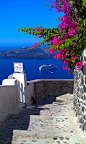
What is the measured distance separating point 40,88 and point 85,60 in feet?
29.1

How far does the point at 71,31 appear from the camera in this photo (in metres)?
4.46

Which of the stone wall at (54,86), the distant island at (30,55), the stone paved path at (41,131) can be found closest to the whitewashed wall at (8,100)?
the stone paved path at (41,131)

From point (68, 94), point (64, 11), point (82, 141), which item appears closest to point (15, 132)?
point (82, 141)

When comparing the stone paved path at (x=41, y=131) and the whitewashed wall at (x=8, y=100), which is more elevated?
the whitewashed wall at (x=8, y=100)

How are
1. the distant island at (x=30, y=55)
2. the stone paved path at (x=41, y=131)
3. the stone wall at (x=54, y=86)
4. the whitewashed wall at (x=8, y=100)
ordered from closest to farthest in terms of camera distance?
1. the stone paved path at (x=41, y=131)
2. the whitewashed wall at (x=8, y=100)
3. the stone wall at (x=54, y=86)
4. the distant island at (x=30, y=55)

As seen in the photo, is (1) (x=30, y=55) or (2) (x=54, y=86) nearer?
(2) (x=54, y=86)

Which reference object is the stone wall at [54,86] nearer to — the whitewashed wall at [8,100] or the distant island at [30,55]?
the whitewashed wall at [8,100]

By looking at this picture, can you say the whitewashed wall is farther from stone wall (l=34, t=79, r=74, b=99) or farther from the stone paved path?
stone wall (l=34, t=79, r=74, b=99)

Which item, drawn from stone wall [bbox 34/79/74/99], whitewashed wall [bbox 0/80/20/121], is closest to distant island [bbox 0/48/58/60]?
stone wall [bbox 34/79/74/99]

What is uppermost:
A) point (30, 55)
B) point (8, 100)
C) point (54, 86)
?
point (30, 55)

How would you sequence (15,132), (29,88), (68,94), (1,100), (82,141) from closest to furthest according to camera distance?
(82,141)
(15,132)
(1,100)
(29,88)
(68,94)

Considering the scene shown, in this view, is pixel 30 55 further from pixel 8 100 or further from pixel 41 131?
pixel 41 131

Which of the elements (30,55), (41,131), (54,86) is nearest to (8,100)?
(41,131)

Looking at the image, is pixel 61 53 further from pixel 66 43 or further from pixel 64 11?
pixel 64 11
